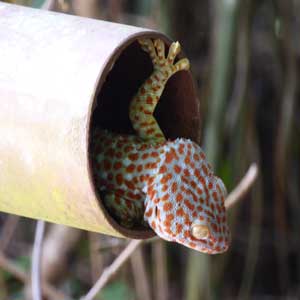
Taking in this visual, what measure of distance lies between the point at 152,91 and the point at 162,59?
7cm

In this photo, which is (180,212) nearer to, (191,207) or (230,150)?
(191,207)

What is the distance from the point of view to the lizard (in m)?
1.09

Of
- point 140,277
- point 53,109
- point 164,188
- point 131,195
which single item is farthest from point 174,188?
point 140,277

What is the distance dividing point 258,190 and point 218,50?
19.4 inches

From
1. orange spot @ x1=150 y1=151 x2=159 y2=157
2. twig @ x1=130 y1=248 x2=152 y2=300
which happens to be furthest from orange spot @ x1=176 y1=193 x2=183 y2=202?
twig @ x1=130 y1=248 x2=152 y2=300

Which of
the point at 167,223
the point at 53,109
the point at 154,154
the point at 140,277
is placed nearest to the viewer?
the point at 53,109

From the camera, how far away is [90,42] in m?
0.99

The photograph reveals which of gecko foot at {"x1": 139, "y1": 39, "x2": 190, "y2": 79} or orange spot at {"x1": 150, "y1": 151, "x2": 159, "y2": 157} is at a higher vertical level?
gecko foot at {"x1": 139, "y1": 39, "x2": 190, "y2": 79}

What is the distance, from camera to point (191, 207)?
1095 mm

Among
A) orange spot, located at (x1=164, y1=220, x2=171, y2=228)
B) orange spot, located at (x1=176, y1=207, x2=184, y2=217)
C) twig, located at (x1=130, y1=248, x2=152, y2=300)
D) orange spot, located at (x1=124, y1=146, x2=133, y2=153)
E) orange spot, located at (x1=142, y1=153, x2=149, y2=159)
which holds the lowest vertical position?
twig, located at (x1=130, y1=248, x2=152, y2=300)

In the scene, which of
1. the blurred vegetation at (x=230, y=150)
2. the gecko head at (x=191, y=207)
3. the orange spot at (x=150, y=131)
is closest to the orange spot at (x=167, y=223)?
the gecko head at (x=191, y=207)

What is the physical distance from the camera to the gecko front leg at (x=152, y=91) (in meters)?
1.15

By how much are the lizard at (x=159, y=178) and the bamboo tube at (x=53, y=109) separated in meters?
0.06

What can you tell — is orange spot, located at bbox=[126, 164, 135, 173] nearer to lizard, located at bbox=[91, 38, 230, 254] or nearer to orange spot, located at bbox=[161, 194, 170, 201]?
lizard, located at bbox=[91, 38, 230, 254]
